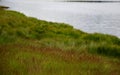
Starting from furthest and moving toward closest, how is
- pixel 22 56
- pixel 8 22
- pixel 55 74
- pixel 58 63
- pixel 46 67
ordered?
1. pixel 8 22
2. pixel 22 56
3. pixel 58 63
4. pixel 46 67
5. pixel 55 74

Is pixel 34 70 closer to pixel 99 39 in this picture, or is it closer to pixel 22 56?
pixel 22 56

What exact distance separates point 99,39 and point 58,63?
16.9m

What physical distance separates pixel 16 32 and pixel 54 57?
48.0 feet

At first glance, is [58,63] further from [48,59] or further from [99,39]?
[99,39]

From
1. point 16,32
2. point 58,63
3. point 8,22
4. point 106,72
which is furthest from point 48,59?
point 8,22

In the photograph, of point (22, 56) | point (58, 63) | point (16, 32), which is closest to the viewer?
point (58, 63)

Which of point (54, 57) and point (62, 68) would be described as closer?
point (62, 68)

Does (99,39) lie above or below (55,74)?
below

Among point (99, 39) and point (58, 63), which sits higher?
point (58, 63)

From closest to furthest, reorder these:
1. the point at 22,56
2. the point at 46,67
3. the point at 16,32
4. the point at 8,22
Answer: the point at 46,67 < the point at 22,56 < the point at 16,32 < the point at 8,22

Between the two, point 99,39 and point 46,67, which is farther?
point 99,39

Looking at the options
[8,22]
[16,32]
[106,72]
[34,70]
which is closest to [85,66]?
[106,72]

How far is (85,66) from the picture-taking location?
9.21m

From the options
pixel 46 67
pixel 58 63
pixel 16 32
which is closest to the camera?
pixel 46 67
